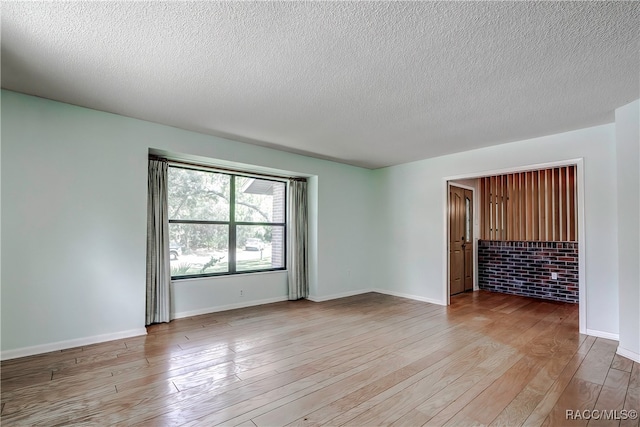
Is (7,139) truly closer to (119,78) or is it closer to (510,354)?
(119,78)

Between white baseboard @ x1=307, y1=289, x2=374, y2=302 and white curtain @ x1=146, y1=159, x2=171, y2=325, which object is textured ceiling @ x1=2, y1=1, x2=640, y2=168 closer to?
white curtain @ x1=146, y1=159, x2=171, y2=325

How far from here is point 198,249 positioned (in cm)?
471

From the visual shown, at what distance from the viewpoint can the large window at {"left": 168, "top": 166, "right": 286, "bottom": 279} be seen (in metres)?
4.55

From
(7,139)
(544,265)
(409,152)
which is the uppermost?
(409,152)

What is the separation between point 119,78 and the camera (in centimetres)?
277

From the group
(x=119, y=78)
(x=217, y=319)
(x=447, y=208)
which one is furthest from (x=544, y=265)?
(x=119, y=78)

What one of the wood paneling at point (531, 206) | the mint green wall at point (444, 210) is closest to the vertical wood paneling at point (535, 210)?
the wood paneling at point (531, 206)

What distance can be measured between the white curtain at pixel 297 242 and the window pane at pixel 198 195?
115 cm

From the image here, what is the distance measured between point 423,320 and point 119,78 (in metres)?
4.46

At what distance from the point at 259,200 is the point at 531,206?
516 cm

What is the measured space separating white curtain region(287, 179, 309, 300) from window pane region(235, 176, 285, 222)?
0.22 meters

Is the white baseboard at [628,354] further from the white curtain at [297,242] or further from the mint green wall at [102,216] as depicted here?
the white curtain at [297,242]

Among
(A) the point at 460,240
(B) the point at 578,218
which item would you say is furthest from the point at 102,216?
(A) the point at 460,240

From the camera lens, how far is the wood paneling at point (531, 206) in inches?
223
